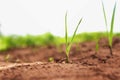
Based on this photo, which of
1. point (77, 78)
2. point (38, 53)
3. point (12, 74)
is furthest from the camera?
point (38, 53)

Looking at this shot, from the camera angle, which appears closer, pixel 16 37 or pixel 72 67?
pixel 72 67

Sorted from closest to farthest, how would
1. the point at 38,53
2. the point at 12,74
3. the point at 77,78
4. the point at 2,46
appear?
the point at 77,78
the point at 12,74
the point at 38,53
the point at 2,46

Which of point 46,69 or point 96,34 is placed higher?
point 96,34

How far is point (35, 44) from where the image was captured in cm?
860

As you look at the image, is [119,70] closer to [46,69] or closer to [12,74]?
[46,69]

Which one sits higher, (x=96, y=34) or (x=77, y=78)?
(x=96, y=34)

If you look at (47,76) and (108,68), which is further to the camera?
(108,68)

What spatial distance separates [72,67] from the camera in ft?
8.72

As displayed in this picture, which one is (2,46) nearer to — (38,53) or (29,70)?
(38,53)

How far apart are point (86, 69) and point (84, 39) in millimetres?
6141

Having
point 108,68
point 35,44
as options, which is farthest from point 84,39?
point 108,68

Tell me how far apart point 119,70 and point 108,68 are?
0.10 m

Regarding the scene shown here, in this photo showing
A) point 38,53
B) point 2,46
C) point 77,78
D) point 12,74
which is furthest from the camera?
point 2,46

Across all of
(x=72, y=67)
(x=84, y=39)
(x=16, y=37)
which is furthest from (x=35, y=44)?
(x=72, y=67)
